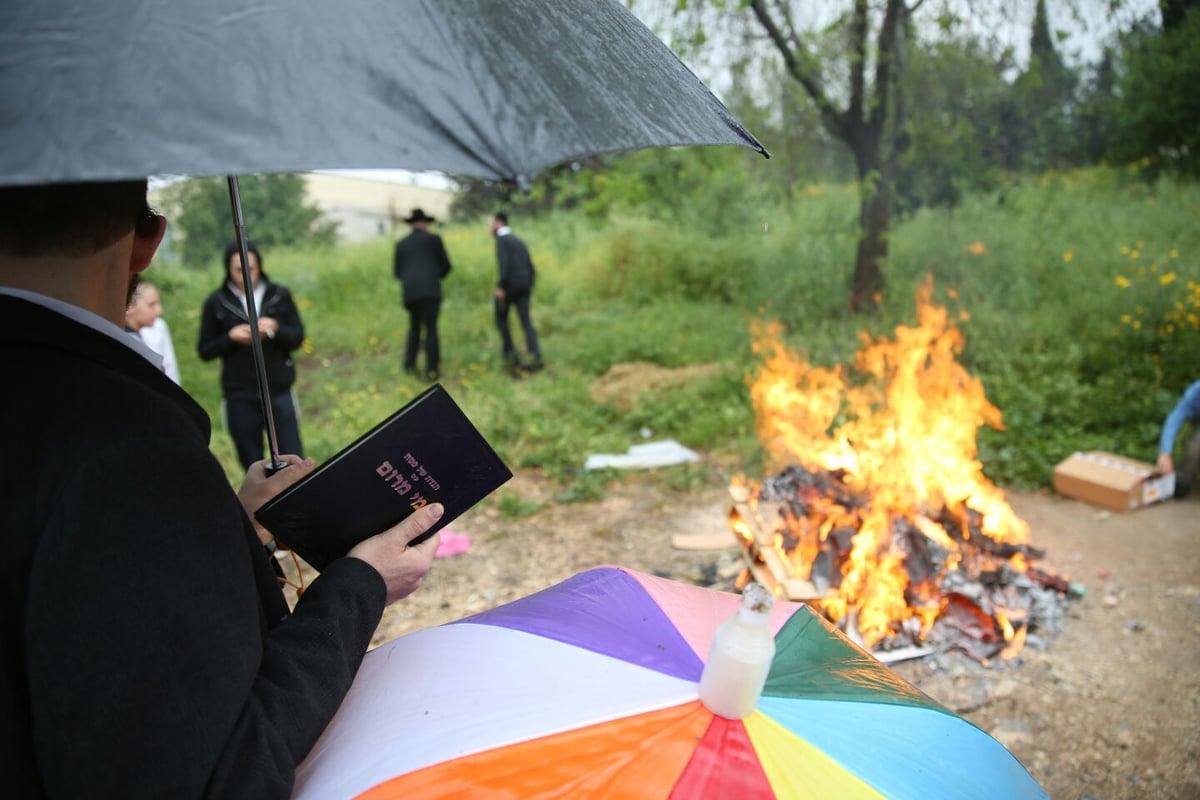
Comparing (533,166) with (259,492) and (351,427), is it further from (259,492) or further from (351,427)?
(351,427)

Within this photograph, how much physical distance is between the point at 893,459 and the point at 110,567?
4497 mm

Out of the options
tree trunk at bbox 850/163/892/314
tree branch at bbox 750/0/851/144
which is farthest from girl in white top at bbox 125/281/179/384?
tree trunk at bbox 850/163/892/314

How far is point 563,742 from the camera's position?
1.25 metres

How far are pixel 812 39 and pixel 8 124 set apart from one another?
27.8ft

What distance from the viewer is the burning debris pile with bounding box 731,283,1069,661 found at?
13.4 feet

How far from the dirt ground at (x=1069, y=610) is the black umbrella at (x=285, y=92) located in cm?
346

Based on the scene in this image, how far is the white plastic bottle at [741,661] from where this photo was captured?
1262 millimetres

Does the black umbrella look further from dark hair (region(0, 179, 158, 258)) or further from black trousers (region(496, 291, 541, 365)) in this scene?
black trousers (region(496, 291, 541, 365))

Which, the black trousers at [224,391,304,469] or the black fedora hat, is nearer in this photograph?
the black trousers at [224,391,304,469]

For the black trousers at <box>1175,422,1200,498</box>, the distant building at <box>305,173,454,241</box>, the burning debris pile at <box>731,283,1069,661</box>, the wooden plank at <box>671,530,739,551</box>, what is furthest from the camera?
the distant building at <box>305,173,454,241</box>

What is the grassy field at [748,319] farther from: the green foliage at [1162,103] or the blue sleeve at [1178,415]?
the green foliage at [1162,103]

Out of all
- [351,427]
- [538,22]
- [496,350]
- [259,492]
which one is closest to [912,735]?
[538,22]

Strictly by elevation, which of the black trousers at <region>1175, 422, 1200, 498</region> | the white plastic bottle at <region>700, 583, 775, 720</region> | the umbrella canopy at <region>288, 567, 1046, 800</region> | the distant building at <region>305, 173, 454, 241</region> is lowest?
the black trousers at <region>1175, 422, 1200, 498</region>

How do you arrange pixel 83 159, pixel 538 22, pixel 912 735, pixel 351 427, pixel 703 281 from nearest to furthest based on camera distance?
pixel 83 159, pixel 538 22, pixel 912 735, pixel 351 427, pixel 703 281
